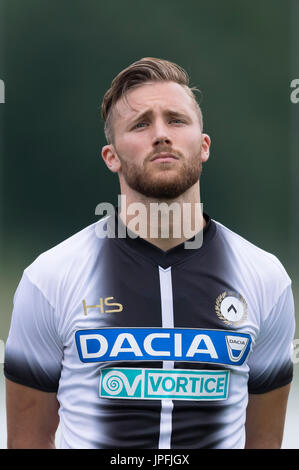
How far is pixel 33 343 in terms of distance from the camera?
2955mm

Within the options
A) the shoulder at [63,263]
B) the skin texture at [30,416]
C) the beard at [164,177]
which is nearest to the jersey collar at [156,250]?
the shoulder at [63,263]

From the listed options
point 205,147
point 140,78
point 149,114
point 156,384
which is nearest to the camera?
point 156,384

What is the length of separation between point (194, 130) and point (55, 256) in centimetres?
95

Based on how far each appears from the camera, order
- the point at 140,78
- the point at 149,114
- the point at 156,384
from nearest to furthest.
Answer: the point at 156,384 → the point at 149,114 → the point at 140,78

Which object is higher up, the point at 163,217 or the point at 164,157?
the point at 164,157

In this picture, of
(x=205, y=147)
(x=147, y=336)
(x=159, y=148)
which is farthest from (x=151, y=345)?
(x=205, y=147)

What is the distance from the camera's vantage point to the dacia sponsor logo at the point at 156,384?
9.13ft

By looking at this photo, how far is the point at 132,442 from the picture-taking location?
2.77 metres

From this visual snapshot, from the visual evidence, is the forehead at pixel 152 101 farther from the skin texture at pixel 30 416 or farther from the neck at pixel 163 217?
the skin texture at pixel 30 416

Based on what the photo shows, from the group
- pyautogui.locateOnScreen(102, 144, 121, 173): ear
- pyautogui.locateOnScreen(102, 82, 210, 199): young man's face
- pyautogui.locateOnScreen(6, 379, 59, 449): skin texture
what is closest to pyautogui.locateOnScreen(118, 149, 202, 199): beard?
pyautogui.locateOnScreen(102, 82, 210, 199): young man's face

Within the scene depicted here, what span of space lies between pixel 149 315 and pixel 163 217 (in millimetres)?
498

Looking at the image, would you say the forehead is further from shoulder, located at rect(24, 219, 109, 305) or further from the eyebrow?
shoulder, located at rect(24, 219, 109, 305)

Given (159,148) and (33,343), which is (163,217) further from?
(33,343)
